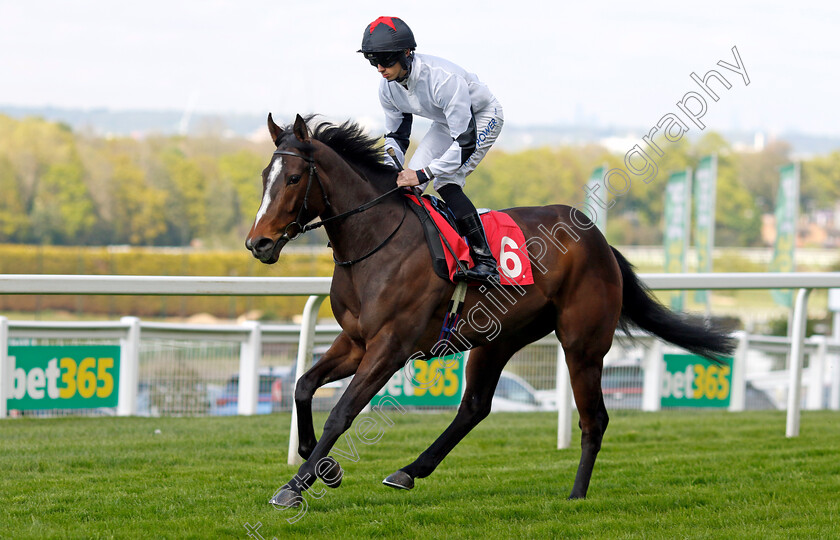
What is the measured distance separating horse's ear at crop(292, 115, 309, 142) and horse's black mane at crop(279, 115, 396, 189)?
7.4 inches

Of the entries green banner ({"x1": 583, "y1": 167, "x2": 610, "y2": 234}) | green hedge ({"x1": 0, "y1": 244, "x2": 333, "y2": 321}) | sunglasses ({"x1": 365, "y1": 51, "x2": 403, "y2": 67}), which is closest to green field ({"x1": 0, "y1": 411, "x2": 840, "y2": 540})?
green banner ({"x1": 583, "y1": 167, "x2": 610, "y2": 234})

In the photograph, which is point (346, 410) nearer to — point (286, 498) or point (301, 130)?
point (286, 498)

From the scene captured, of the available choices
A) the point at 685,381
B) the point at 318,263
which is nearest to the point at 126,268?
the point at 318,263

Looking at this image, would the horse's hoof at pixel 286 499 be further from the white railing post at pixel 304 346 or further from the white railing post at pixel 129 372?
the white railing post at pixel 129 372

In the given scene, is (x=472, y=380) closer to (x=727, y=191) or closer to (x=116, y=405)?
(x=116, y=405)

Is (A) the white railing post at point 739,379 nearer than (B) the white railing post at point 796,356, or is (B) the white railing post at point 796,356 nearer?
(B) the white railing post at point 796,356

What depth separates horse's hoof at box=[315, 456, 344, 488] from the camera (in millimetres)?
3709

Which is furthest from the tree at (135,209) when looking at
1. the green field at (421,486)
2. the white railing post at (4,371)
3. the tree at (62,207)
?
the green field at (421,486)

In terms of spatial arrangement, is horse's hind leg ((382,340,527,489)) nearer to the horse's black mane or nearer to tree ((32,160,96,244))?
the horse's black mane

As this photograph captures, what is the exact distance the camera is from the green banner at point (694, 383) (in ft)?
31.7

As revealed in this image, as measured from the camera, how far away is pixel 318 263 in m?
50.3

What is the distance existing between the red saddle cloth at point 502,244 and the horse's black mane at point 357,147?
166mm

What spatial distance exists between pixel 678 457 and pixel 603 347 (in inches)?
48.1

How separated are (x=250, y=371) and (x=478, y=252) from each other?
452cm
